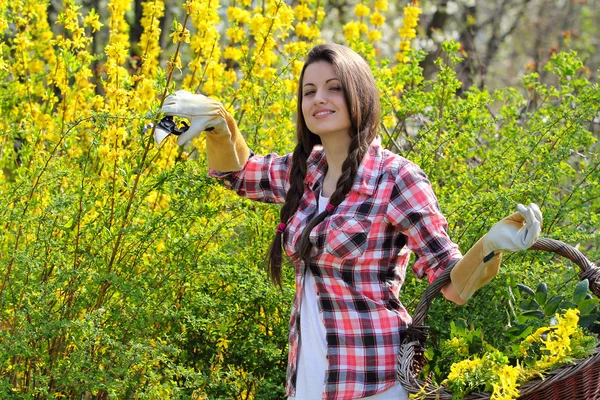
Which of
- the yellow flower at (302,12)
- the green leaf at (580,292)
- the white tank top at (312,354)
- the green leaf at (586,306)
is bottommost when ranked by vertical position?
the white tank top at (312,354)

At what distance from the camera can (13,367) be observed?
2.95 meters

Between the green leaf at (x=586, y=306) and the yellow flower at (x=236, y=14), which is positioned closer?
the green leaf at (x=586, y=306)

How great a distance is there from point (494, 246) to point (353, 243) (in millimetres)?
374

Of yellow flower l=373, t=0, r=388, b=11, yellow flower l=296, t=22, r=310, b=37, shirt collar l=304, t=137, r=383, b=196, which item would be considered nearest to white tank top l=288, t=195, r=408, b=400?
shirt collar l=304, t=137, r=383, b=196

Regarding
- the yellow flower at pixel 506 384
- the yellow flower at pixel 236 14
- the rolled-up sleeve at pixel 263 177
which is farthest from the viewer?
the yellow flower at pixel 236 14

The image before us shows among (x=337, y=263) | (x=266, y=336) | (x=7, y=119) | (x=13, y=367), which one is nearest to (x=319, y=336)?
(x=337, y=263)

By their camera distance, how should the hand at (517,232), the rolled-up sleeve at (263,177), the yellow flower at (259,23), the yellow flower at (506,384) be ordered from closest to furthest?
the yellow flower at (506,384) → the hand at (517,232) → the rolled-up sleeve at (263,177) → the yellow flower at (259,23)

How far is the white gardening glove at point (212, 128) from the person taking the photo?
8.96 feet

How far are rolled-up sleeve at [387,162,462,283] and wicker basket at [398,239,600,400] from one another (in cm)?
7

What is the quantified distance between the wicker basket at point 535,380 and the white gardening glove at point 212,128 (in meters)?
0.86

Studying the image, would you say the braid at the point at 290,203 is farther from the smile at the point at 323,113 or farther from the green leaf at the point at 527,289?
the green leaf at the point at 527,289

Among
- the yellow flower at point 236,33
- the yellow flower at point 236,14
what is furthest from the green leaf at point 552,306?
the yellow flower at point 236,14

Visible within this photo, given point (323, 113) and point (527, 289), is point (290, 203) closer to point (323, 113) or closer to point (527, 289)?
point (323, 113)

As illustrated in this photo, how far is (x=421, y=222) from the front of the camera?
2348mm
